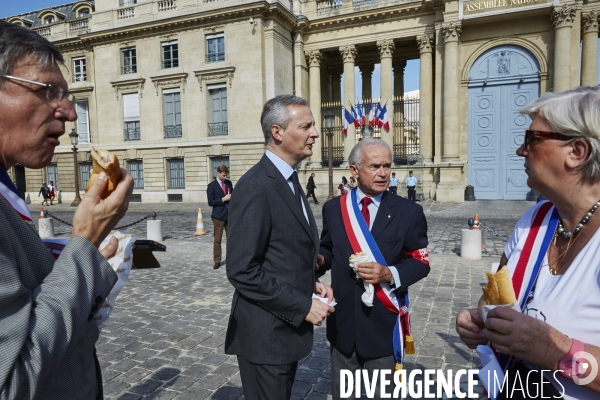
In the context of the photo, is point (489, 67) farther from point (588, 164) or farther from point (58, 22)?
point (58, 22)

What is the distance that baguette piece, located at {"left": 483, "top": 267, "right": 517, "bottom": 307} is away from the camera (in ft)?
4.76

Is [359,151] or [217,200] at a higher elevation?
[359,151]

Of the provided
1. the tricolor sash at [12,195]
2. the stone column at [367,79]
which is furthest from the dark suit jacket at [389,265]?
the stone column at [367,79]

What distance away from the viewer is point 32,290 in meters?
1.02

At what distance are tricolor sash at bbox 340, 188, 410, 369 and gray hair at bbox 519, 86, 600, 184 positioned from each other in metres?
1.24

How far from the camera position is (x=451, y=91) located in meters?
21.0

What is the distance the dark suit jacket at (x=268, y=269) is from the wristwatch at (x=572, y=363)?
108cm

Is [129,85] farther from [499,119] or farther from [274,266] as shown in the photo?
[274,266]

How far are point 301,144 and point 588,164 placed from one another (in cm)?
136

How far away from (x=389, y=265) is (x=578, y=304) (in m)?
1.24

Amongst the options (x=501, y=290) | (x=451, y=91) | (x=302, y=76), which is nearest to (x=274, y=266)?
(x=501, y=290)

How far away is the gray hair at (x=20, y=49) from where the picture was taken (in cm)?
111

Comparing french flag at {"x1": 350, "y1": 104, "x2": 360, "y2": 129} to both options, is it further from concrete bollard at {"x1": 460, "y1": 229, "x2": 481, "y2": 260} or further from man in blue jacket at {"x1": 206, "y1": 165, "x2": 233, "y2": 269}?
man in blue jacket at {"x1": 206, "y1": 165, "x2": 233, "y2": 269}

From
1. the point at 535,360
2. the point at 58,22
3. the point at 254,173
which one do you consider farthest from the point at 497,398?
the point at 58,22
